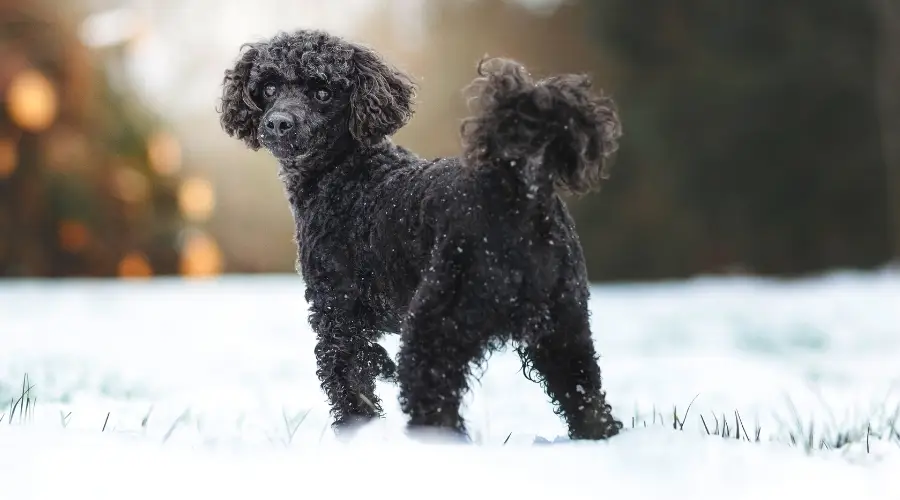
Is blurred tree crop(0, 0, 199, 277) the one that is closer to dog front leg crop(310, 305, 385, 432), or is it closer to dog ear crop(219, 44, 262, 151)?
dog ear crop(219, 44, 262, 151)

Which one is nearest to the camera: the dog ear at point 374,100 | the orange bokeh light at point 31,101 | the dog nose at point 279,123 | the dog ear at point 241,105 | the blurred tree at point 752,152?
the dog nose at point 279,123

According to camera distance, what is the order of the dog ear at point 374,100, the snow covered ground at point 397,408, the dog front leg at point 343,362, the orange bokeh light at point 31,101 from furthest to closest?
the orange bokeh light at point 31,101
the dog ear at point 374,100
the dog front leg at point 343,362
the snow covered ground at point 397,408

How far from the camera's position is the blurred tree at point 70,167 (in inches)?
415

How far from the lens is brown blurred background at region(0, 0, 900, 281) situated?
11.0 m

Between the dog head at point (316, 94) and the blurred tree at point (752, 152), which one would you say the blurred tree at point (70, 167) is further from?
the dog head at point (316, 94)

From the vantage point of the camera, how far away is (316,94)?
3232mm

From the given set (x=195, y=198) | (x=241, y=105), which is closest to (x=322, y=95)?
(x=241, y=105)

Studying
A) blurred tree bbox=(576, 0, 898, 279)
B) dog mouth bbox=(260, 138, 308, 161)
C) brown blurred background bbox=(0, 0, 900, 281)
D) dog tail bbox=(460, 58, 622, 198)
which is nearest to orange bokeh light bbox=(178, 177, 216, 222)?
brown blurred background bbox=(0, 0, 900, 281)

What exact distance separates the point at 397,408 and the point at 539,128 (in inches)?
55.5

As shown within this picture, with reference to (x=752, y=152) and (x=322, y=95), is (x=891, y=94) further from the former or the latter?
(x=322, y=95)

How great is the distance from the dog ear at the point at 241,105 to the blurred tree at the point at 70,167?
27.3ft

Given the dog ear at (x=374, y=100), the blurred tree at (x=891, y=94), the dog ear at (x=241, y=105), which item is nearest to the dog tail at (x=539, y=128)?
the dog ear at (x=374, y=100)

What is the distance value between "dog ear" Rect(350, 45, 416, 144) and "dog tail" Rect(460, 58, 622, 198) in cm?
73

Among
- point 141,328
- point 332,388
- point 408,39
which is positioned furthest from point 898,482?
point 408,39
